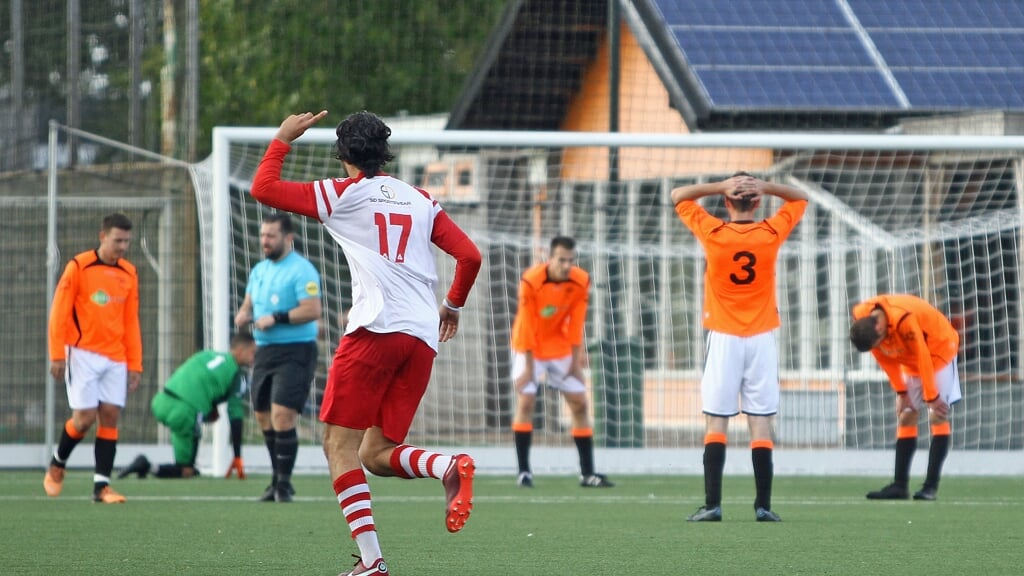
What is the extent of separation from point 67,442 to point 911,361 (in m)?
5.59

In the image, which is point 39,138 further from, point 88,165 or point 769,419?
point 769,419

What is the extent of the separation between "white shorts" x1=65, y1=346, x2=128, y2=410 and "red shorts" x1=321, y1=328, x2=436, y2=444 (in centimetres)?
454

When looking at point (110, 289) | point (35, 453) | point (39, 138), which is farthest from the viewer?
point (39, 138)

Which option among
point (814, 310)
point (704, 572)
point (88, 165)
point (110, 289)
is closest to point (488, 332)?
point (814, 310)

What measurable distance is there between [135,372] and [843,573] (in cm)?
568

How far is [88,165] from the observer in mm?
14844

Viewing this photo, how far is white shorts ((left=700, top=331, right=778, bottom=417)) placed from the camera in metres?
8.57

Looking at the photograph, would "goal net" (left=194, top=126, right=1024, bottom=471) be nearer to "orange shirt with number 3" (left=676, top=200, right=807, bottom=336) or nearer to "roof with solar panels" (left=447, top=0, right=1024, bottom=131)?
"roof with solar panels" (left=447, top=0, right=1024, bottom=131)

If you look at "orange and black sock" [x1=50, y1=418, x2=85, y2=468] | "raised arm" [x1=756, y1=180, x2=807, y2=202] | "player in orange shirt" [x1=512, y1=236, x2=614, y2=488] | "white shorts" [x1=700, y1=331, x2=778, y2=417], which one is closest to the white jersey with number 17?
"white shorts" [x1=700, y1=331, x2=778, y2=417]

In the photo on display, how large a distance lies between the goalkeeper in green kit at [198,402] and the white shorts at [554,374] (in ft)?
7.65

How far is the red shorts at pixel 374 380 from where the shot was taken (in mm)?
6020

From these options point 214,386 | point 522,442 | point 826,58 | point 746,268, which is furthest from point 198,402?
point 826,58

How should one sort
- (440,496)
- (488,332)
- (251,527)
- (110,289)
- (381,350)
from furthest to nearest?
(488,332)
(440,496)
(110,289)
(251,527)
(381,350)

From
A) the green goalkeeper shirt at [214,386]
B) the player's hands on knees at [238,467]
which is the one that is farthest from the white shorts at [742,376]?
the green goalkeeper shirt at [214,386]
